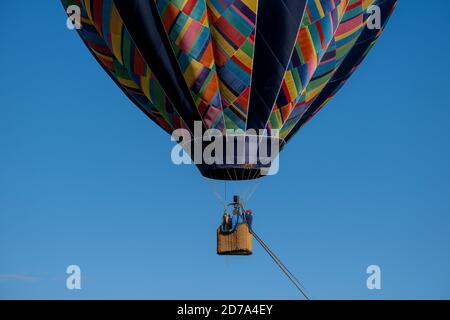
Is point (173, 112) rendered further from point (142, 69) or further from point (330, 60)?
point (330, 60)

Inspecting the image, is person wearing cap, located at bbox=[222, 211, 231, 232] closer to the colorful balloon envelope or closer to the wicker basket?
the wicker basket

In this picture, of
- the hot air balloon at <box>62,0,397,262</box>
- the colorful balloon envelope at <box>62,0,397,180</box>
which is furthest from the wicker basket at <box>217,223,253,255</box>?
the colorful balloon envelope at <box>62,0,397,180</box>

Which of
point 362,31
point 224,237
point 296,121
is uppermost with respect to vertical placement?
point 362,31

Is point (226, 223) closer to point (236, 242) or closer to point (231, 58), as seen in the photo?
point (236, 242)

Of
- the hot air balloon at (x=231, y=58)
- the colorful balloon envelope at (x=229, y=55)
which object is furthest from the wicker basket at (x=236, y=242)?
the colorful balloon envelope at (x=229, y=55)

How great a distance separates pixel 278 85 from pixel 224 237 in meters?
2.48

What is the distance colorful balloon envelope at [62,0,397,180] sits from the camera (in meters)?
23.0

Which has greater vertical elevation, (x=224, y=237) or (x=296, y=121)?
(x=296, y=121)

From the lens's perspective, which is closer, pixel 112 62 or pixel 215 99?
pixel 215 99

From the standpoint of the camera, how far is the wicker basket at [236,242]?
74.7 ft

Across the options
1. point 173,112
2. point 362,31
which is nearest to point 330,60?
point 362,31

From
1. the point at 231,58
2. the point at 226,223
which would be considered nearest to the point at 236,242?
the point at 226,223

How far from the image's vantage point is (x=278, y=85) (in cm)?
2341

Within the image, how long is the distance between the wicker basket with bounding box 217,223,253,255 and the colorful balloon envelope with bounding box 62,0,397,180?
1.16m
